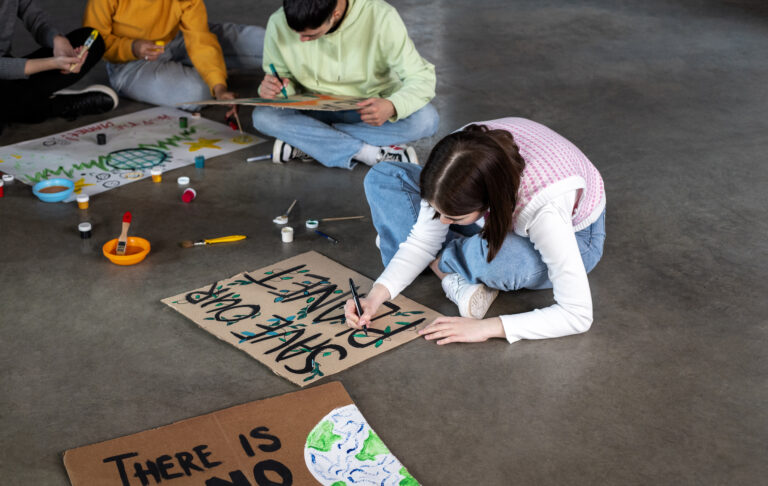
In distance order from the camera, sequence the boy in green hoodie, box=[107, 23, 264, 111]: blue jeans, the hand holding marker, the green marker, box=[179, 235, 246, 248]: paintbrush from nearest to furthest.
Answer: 1. box=[179, 235, 246, 248]: paintbrush
2. the boy in green hoodie
3. the green marker
4. the hand holding marker
5. box=[107, 23, 264, 111]: blue jeans

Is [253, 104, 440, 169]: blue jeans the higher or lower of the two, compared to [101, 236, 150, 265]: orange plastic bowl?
higher

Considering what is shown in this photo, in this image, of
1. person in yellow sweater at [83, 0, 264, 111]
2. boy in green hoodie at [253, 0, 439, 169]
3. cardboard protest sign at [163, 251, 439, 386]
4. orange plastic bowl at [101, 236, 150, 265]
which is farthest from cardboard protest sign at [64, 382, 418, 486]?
person in yellow sweater at [83, 0, 264, 111]

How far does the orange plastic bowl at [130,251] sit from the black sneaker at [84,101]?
3.75 ft

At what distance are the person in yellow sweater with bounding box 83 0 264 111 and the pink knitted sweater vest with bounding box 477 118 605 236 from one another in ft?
5.53

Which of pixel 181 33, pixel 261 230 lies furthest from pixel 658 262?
pixel 181 33

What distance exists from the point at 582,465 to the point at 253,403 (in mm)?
645

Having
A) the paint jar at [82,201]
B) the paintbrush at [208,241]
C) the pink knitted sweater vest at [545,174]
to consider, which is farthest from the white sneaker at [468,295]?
the paint jar at [82,201]

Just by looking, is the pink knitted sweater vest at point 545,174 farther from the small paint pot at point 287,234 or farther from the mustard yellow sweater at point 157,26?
the mustard yellow sweater at point 157,26

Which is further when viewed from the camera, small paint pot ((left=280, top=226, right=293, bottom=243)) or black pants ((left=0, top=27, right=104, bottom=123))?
black pants ((left=0, top=27, right=104, bottom=123))

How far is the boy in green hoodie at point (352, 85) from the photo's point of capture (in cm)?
255

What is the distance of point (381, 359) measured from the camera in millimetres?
1720

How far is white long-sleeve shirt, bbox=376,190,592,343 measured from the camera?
5.28 feet

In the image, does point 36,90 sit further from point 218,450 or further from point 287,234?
point 218,450

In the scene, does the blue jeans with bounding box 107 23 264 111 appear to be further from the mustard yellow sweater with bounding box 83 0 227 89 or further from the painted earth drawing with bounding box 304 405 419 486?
the painted earth drawing with bounding box 304 405 419 486
